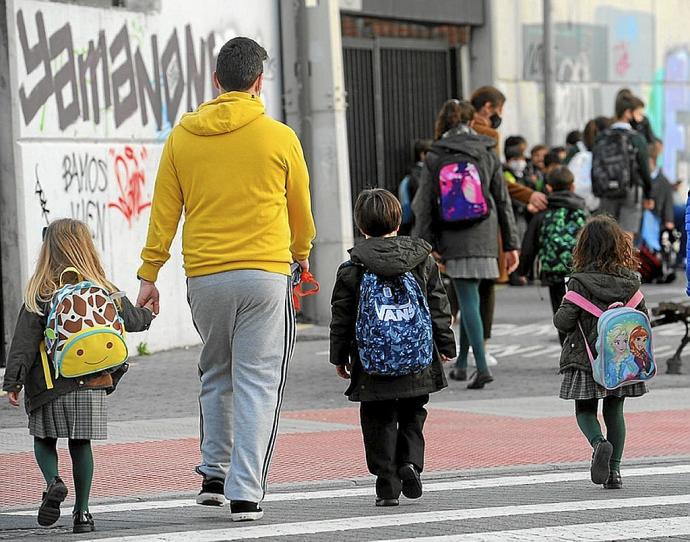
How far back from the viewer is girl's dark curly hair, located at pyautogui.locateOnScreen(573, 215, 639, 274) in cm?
796

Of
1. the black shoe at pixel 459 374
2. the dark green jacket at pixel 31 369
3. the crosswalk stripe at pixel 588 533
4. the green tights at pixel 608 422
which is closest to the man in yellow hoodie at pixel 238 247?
the dark green jacket at pixel 31 369

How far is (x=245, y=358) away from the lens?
269 inches

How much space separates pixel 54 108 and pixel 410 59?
869cm

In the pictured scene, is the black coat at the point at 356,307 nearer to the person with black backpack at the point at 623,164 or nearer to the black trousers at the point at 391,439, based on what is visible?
the black trousers at the point at 391,439

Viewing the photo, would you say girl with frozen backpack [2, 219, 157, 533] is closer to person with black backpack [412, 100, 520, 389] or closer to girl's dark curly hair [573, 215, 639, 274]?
girl's dark curly hair [573, 215, 639, 274]

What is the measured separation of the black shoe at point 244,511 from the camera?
682cm

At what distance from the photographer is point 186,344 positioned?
48.5 feet

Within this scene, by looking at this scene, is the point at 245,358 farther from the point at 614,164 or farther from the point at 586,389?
the point at 614,164

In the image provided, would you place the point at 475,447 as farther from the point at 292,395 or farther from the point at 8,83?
the point at 8,83

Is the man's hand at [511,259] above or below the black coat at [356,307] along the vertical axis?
below

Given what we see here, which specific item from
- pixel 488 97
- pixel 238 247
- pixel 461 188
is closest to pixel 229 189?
pixel 238 247

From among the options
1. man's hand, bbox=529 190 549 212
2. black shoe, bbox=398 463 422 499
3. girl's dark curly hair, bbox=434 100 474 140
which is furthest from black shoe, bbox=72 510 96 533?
man's hand, bbox=529 190 549 212

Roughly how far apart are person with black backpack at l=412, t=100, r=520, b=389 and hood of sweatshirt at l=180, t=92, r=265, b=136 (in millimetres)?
4765

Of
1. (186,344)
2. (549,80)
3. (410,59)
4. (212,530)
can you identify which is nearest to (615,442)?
(212,530)
